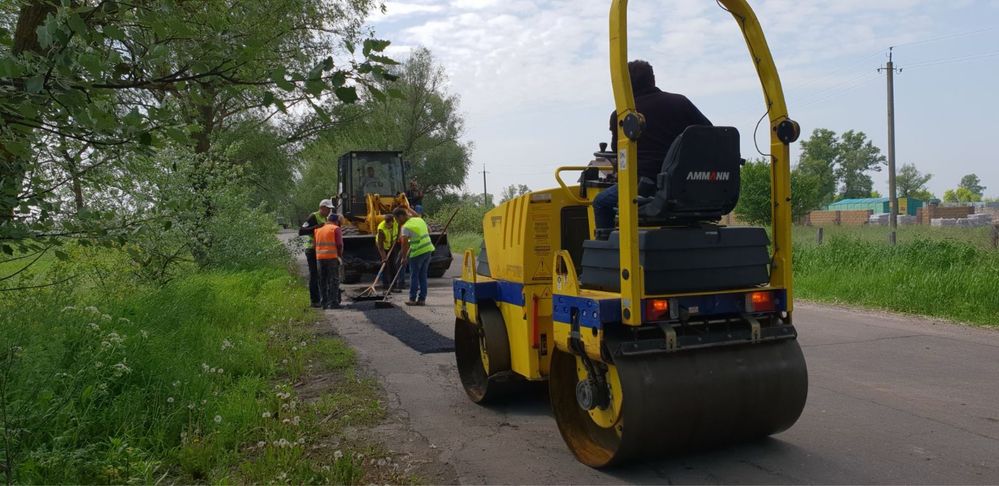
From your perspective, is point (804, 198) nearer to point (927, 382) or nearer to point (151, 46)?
point (927, 382)

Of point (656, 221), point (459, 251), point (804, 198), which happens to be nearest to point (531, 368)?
point (656, 221)

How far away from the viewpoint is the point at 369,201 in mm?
17859

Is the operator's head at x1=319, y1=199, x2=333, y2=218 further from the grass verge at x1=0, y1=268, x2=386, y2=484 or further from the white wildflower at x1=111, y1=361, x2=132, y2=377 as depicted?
the white wildflower at x1=111, y1=361, x2=132, y2=377

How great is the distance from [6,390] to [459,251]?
87.4ft

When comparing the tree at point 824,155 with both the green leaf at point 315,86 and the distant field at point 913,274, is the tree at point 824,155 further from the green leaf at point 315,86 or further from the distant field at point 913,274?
the green leaf at point 315,86

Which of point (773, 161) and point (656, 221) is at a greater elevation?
point (773, 161)

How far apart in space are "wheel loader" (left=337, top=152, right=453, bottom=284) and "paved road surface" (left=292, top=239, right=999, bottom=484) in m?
8.09

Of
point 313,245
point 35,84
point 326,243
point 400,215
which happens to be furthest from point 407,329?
point 35,84

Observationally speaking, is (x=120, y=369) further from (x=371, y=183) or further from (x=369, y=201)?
(x=371, y=183)

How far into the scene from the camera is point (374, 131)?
22859 millimetres

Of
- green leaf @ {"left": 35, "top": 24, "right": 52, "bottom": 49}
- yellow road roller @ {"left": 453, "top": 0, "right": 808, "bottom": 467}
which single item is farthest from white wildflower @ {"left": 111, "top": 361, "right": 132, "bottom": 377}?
yellow road roller @ {"left": 453, "top": 0, "right": 808, "bottom": 467}

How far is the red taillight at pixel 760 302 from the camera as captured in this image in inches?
175

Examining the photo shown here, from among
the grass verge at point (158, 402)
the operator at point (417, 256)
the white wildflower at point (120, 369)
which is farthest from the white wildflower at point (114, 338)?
the operator at point (417, 256)

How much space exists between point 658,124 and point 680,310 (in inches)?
44.5
